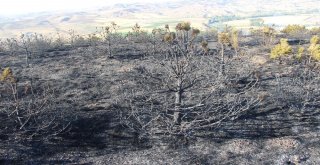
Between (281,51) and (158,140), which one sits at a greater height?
(281,51)

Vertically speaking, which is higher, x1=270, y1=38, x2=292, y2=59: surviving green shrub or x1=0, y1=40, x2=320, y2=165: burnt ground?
x1=270, y1=38, x2=292, y2=59: surviving green shrub

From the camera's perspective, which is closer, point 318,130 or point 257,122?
point 318,130

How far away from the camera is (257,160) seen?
58.1 feet

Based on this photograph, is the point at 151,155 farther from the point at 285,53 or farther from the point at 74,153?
the point at 285,53

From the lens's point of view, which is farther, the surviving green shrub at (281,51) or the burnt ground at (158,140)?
the surviving green shrub at (281,51)

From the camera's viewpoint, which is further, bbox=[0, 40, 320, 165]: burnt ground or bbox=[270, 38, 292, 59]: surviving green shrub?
bbox=[270, 38, 292, 59]: surviving green shrub

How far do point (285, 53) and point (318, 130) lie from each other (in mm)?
19660

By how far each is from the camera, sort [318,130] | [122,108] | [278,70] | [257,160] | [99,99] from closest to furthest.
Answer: [257,160] < [318,130] < [122,108] < [99,99] < [278,70]

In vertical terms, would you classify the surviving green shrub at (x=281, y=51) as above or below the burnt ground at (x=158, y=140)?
above

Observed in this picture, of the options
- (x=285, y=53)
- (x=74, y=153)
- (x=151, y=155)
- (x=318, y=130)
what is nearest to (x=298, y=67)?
(x=285, y=53)

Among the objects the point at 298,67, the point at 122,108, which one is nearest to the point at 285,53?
the point at 298,67

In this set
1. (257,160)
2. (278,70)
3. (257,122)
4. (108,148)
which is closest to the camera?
(257,160)

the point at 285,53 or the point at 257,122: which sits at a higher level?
the point at 285,53

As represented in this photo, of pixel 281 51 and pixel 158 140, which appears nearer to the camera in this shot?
→ pixel 158 140
